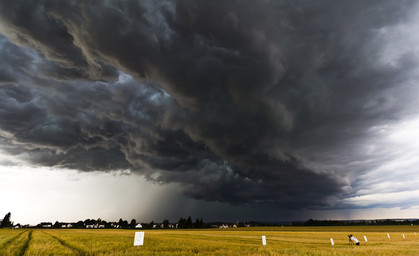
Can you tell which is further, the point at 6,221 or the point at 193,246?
the point at 6,221

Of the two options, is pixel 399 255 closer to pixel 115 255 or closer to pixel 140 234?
pixel 140 234

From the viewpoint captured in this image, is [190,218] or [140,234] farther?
[190,218]

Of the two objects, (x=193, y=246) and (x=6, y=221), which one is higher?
(x=193, y=246)

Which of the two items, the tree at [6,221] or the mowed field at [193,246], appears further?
the tree at [6,221]

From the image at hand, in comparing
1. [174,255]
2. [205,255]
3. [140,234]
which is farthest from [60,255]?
[205,255]

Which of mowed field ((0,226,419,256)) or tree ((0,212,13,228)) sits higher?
mowed field ((0,226,419,256))

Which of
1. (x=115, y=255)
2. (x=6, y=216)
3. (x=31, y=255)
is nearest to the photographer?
(x=115, y=255)

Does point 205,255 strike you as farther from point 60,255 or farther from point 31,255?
point 31,255

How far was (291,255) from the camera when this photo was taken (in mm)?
18375

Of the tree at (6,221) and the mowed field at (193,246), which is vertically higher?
the mowed field at (193,246)

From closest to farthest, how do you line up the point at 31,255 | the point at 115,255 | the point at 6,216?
the point at 115,255 < the point at 31,255 < the point at 6,216

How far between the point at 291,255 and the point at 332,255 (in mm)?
3694

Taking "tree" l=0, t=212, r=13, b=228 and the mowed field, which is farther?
"tree" l=0, t=212, r=13, b=228

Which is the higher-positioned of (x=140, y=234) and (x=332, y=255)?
(x=140, y=234)
